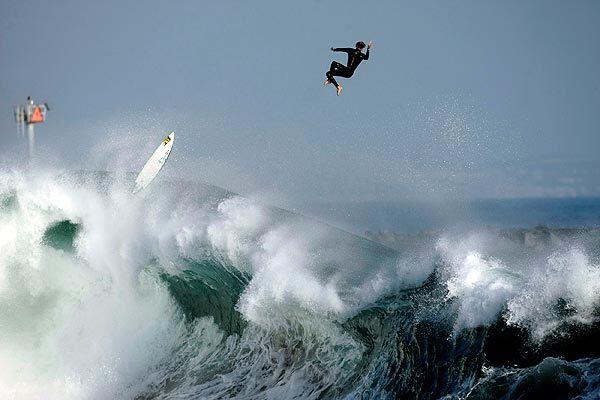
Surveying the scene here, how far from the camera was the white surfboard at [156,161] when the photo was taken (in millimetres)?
16781

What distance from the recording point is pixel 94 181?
15.5 metres

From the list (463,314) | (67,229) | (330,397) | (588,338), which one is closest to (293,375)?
(330,397)

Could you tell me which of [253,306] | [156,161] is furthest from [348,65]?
[156,161]

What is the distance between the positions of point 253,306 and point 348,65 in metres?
4.28

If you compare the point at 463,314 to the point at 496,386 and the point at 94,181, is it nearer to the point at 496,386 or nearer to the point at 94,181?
the point at 496,386

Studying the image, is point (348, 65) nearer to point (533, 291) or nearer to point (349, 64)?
point (349, 64)

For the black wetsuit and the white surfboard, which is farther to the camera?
the white surfboard

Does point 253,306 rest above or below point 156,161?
below

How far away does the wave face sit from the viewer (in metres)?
8.09

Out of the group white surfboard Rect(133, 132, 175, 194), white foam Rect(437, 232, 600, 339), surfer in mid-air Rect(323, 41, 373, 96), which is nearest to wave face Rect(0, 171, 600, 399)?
white foam Rect(437, 232, 600, 339)

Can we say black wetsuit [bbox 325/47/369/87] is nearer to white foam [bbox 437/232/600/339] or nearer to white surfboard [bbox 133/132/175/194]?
white foam [bbox 437/232/600/339]

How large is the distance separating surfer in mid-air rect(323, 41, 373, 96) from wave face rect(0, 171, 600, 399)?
2.98 m

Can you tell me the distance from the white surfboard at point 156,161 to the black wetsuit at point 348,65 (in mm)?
7095

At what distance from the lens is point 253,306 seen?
38.8 feet
